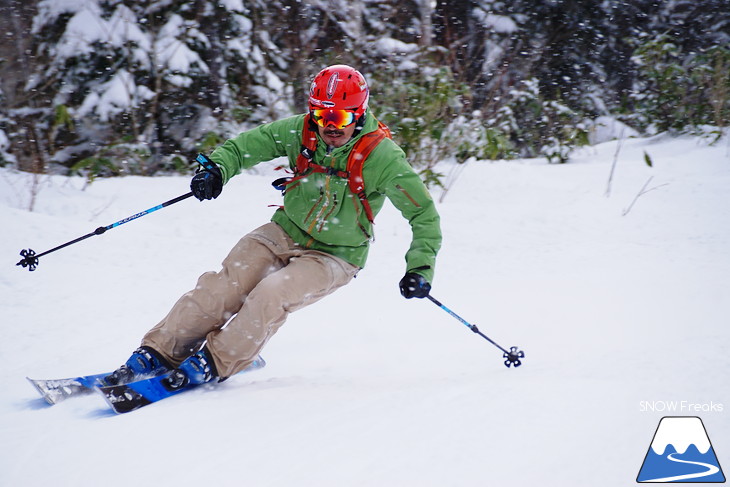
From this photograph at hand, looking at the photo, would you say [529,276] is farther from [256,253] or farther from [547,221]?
[256,253]

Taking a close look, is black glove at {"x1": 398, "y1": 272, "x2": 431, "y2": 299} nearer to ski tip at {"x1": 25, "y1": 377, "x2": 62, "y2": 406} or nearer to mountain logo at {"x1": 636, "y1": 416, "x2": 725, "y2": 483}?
mountain logo at {"x1": 636, "y1": 416, "x2": 725, "y2": 483}

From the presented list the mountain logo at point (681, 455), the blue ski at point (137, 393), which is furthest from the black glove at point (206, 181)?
the mountain logo at point (681, 455)

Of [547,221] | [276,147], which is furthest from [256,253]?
[547,221]

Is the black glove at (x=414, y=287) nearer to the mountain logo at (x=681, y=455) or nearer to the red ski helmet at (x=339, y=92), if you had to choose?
the red ski helmet at (x=339, y=92)

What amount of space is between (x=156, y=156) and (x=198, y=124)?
27.7 inches

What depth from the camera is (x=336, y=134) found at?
9.62ft

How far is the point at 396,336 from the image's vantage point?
393 cm

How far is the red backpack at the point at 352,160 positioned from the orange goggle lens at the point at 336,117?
4.7 inches

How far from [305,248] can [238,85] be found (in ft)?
18.7

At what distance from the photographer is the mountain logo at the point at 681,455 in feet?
6.04

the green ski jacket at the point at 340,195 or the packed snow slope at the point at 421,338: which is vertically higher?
the green ski jacket at the point at 340,195

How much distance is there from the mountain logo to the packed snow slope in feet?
0.13

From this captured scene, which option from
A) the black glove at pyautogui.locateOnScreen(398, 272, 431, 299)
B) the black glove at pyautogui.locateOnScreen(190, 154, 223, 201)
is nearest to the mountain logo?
the black glove at pyautogui.locateOnScreen(398, 272, 431, 299)

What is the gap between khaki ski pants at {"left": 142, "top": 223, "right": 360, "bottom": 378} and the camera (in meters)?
2.79
